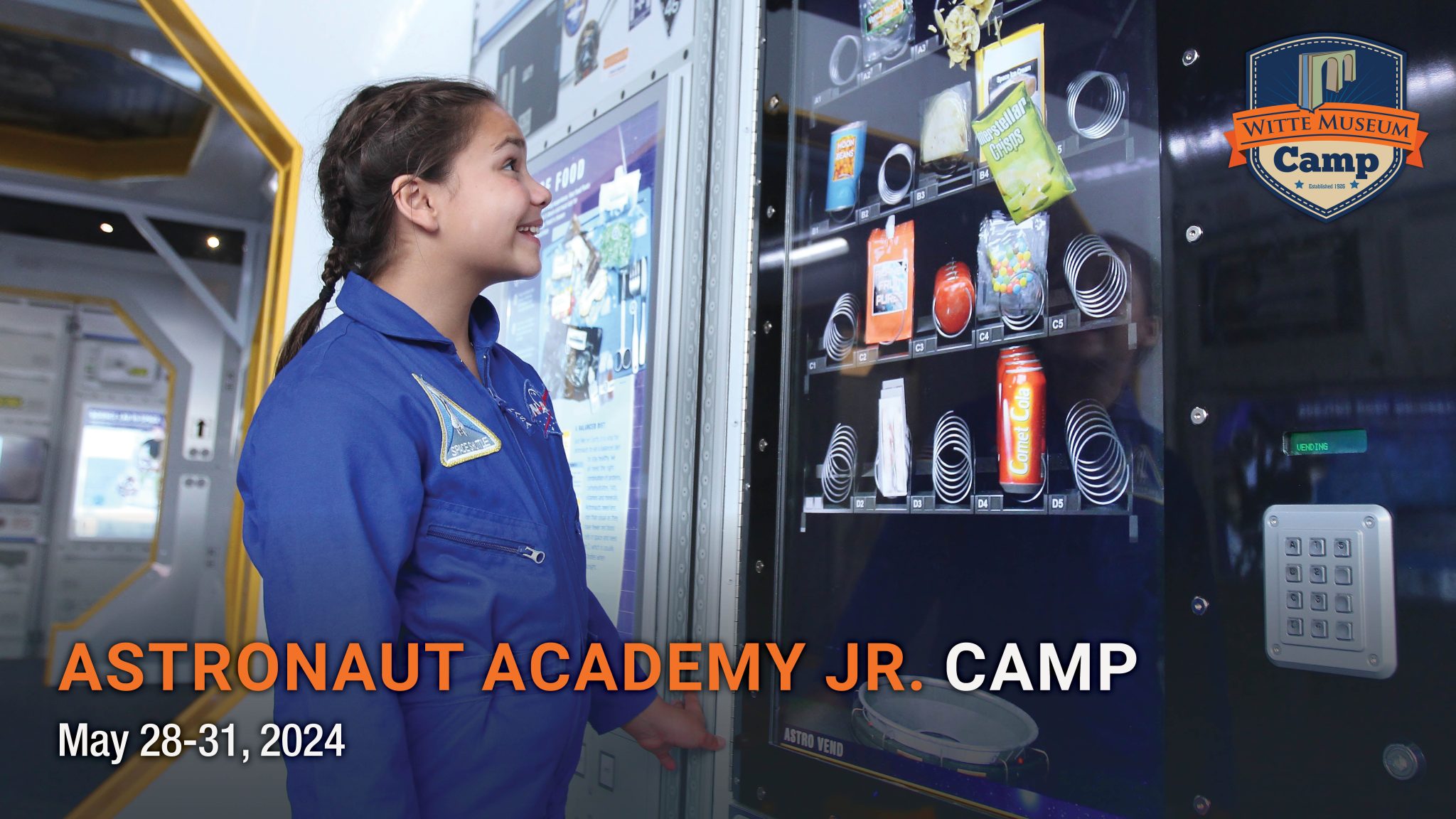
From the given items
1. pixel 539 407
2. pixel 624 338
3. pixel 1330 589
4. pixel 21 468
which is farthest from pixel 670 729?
pixel 21 468

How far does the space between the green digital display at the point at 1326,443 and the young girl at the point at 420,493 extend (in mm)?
856

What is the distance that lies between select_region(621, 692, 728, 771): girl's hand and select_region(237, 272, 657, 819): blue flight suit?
387mm

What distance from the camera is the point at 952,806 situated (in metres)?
1.32

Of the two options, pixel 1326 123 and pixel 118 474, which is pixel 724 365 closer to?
pixel 1326 123

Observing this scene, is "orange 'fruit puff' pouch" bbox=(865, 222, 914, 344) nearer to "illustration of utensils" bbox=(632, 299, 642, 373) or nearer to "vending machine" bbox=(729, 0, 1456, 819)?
"vending machine" bbox=(729, 0, 1456, 819)

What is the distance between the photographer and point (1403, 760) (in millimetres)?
873

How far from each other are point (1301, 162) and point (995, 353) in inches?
17.6

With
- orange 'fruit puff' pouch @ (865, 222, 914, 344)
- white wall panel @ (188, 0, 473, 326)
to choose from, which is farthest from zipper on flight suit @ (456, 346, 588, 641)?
white wall panel @ (188, 0, 473, 326)

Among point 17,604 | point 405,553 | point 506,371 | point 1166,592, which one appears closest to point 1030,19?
point 1166,592

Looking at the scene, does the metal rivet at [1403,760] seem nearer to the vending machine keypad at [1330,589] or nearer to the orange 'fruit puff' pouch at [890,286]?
the vending machine keypad at [1330,589]

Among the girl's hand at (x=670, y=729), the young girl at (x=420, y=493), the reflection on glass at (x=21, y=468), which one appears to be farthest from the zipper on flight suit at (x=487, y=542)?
the reflection on glass at (x=21, y=468)

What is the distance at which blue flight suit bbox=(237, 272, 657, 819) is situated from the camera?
3.49 feet

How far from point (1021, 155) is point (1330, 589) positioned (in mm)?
684

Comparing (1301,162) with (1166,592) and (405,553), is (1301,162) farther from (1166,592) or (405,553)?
(405,553)
